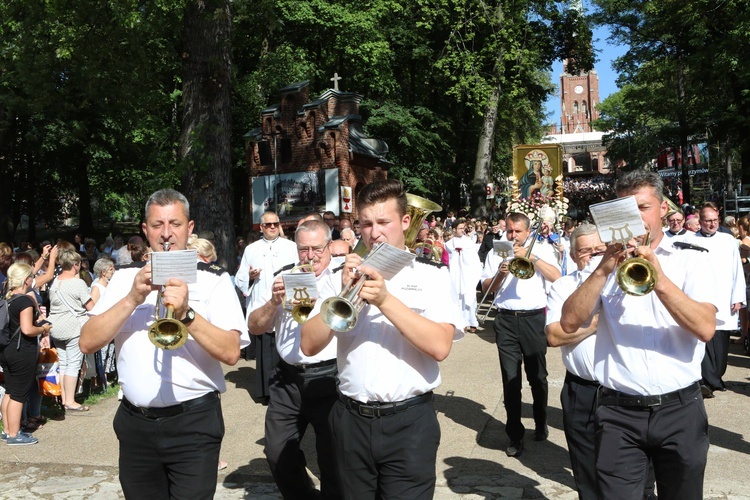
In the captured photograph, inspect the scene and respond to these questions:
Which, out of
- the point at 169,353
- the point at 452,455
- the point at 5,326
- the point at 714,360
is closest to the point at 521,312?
the point at 452,455

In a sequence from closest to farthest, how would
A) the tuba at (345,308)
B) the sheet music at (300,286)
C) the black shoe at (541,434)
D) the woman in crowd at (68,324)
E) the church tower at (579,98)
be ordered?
the tuba at (345,308) < the sheet music at (300,286) < the black shoe at (541,434) < the woman in crowd at (68,324) < the church tower at (579,98)

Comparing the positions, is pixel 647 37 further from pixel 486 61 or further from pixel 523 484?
pixel 523 484

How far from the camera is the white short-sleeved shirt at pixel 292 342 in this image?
5.41m

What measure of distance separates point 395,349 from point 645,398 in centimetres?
119

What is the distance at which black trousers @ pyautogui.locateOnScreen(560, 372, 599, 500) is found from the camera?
5.01m

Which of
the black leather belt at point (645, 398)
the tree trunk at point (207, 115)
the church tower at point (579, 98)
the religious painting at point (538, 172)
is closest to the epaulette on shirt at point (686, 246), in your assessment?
the black leather belt at point (645, 398)

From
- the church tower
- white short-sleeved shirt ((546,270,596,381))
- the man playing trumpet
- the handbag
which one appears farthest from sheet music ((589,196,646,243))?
the church tower

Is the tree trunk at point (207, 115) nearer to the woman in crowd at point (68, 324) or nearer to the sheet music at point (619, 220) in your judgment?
the woman in crowd at point (68, 324)

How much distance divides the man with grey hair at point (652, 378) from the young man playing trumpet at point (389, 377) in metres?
0.74

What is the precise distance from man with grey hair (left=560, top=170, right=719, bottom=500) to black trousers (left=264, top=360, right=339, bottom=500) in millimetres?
2064

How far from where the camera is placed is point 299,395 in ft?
18.1

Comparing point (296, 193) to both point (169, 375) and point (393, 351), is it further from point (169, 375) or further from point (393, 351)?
point (393, 351)

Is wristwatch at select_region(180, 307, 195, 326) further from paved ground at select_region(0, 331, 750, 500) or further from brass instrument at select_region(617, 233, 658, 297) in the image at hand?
paved ground at select_region(0, 331, 750, 500)

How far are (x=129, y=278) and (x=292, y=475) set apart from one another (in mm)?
2113
